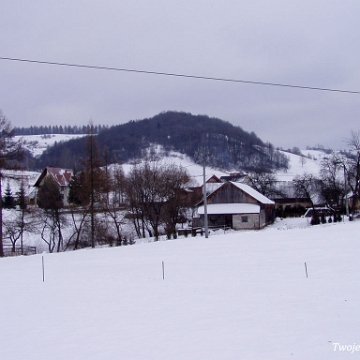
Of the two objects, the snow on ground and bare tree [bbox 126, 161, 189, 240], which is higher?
bare tree [bbox 126, 161, 189, 240]

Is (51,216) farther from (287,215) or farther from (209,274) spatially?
(287,215)

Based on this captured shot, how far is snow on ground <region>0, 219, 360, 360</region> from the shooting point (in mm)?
8977

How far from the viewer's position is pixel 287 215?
83125mm

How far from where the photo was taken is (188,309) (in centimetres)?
1207

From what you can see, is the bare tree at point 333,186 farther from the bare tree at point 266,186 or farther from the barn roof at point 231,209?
the bare tree at point 266,186

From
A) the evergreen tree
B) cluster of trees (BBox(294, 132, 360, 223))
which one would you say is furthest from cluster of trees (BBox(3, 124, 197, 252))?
cluster of trees (BBox(294, 132, 360, 223))

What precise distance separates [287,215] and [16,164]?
62168mm

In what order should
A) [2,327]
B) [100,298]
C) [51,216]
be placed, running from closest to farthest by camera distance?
[2,327] → [100,298] → [51,216]

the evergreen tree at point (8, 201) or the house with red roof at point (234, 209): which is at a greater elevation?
the evergreen tree at point (8, 201)

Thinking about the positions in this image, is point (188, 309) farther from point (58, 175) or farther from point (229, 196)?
point (58, 175)

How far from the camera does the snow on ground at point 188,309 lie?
353 inches

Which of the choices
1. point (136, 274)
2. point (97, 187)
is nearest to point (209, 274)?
point (136, 274)

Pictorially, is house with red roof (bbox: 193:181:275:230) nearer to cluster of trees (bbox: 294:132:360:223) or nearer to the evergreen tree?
cluster of trees (bbox: 294:132:360:223)

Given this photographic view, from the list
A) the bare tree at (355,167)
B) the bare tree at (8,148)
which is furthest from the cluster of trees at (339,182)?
the bare tree at (8,148)
